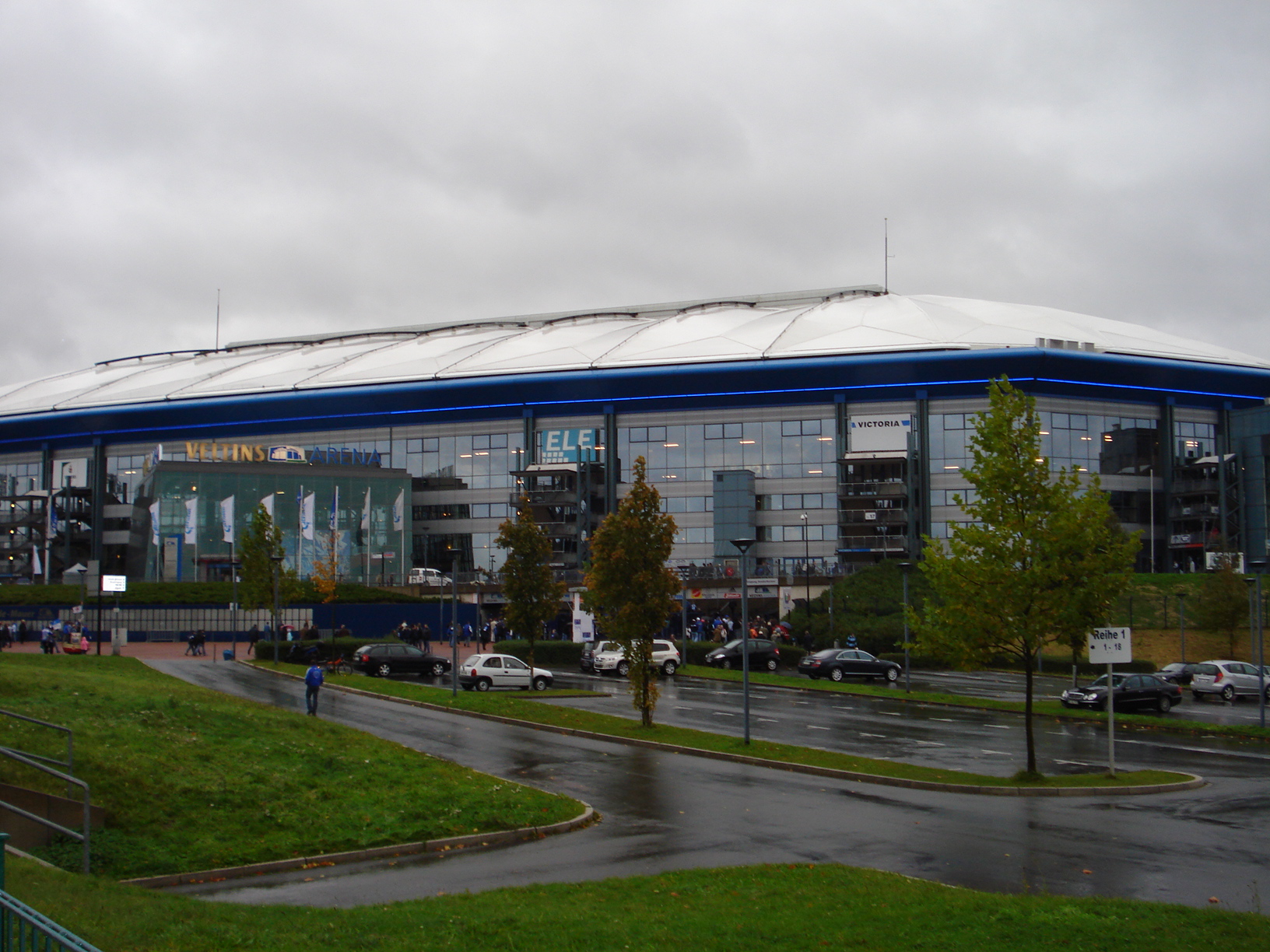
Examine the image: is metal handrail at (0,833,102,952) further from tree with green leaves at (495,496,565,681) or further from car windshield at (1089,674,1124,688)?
tree with green leaves at (495,496,565,681)

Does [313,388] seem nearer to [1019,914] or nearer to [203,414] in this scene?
[203,414]

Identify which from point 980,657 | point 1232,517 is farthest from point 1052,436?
point 980,657

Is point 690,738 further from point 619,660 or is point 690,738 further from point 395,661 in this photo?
point 619,660

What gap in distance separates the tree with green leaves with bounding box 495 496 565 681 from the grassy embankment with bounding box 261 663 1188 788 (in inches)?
212

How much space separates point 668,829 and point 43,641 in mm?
42180

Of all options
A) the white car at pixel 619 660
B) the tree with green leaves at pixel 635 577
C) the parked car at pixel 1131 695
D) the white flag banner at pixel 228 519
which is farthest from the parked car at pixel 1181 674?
the white flag banner at pixel 228 519

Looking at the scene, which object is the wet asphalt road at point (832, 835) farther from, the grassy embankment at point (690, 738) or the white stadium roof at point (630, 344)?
the white stadium roof at point (630, 344)

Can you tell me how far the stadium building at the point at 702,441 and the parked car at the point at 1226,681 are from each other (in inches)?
1280

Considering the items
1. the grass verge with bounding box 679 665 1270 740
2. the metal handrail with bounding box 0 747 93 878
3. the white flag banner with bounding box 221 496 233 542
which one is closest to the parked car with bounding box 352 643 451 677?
the grass verge with bounding box 679 665 1270 740

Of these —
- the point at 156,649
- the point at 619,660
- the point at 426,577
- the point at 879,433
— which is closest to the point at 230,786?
the point at 619,660

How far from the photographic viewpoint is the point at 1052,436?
271 feet

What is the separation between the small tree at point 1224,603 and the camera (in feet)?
188

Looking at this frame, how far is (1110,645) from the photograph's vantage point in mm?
24500

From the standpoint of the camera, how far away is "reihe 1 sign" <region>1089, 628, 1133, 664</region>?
24.4 metres
